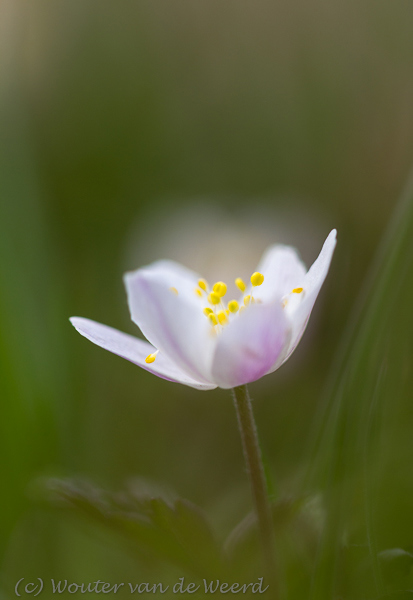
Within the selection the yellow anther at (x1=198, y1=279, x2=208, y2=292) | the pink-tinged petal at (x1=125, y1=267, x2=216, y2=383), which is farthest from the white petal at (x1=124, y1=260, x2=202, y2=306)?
the pink-tinged petal at (x1=125, y1=267, x2=216, y2=383)

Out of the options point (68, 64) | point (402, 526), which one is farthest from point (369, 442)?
point (68, 64)

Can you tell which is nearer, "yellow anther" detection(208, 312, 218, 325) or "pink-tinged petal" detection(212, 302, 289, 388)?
"pink-tinged petal" detection(212, 302, 289, 388)

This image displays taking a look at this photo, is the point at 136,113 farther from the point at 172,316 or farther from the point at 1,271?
the point at 172,316

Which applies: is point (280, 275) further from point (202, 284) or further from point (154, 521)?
point (154, 521)

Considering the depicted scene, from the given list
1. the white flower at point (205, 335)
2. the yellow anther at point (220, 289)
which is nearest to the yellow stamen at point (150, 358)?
the white flower at point (205, 335)

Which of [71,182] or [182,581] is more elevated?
[71,182]

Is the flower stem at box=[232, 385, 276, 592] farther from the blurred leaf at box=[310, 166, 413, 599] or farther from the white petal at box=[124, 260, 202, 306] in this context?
the white petal at box=[124, 260, 202, 306]

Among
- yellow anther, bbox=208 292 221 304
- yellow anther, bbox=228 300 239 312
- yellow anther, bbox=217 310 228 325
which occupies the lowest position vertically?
yellow anther, bbox=217 310 228 325
